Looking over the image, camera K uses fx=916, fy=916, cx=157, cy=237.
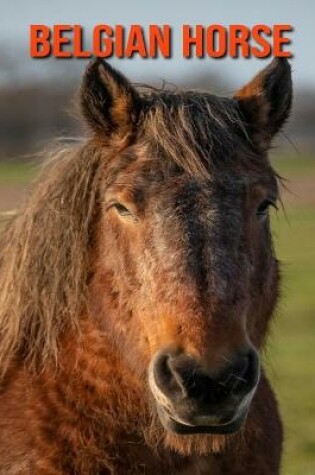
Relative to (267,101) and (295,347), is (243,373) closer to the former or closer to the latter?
(267,101)

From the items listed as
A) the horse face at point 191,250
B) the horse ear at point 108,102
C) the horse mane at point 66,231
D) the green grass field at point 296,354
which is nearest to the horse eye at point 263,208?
the horse face at point 191,250

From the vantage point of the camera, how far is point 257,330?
4207 mm

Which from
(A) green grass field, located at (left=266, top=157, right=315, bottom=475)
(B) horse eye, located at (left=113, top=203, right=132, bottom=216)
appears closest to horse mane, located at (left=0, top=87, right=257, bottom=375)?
(B) horse eye, located at (left=113, top=203, right=132, bottom=216)

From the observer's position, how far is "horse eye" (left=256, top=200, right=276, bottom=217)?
4.12 meters

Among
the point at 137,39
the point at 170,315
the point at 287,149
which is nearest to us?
the point at 170,315

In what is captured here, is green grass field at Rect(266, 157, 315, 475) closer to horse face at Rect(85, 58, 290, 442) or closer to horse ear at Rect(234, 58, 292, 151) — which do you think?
horse ear at Rect(234, 58, 292, 151)

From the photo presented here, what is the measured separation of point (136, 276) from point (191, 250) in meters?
0.37

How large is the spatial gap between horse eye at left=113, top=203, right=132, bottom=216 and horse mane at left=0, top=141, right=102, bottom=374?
205 millimetres

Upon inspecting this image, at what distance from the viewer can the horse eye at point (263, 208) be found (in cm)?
412

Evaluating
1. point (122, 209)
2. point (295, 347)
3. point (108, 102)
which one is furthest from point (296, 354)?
point (122, 209)

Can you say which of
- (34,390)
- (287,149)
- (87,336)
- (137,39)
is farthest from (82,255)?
(137,39)

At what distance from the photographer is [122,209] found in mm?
4043

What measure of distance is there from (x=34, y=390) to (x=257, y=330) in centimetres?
106

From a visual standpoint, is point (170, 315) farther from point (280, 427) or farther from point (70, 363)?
point (280, 427)
